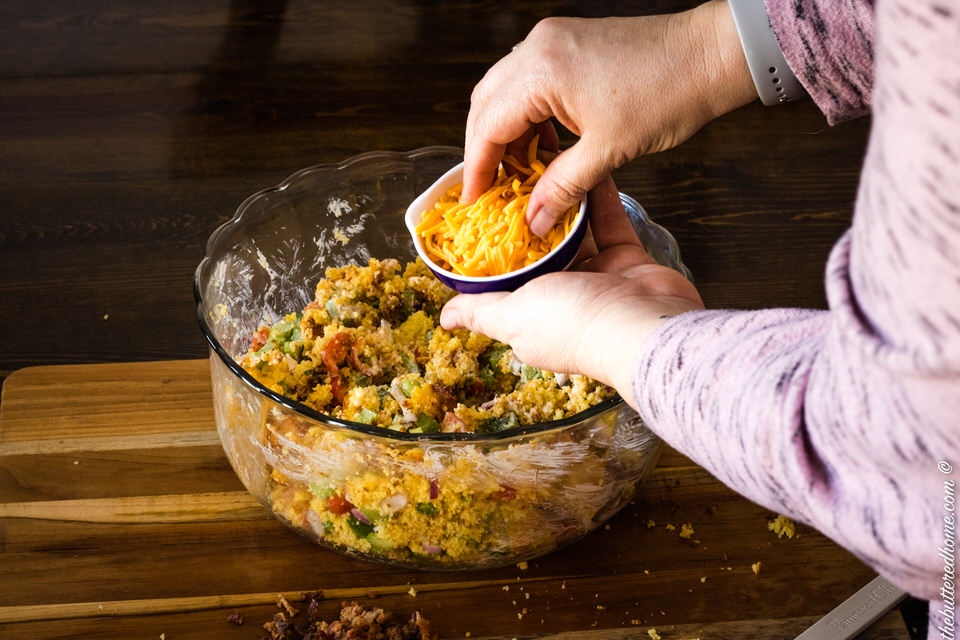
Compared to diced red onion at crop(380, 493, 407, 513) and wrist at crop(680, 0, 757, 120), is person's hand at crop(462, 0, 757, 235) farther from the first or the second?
diced red onion at crop(380, 493, 407, 513)

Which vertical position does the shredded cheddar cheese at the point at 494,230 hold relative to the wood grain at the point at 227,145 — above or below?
above

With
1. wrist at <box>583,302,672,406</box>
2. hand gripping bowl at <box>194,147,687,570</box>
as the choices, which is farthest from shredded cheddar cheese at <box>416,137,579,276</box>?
wrist at <box>583,302,672,406</box>

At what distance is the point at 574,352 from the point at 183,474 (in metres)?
0.62

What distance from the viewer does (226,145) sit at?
1.79m

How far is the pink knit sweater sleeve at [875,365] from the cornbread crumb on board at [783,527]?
0.48 meters

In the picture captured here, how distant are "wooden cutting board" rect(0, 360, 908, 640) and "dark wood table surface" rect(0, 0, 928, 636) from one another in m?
0.27

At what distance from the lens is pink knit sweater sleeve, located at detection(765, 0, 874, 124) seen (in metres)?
0.87

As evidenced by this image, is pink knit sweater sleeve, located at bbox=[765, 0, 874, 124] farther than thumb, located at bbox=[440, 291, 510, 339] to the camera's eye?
No

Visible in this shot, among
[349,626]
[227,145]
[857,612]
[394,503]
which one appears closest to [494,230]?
[394,503]

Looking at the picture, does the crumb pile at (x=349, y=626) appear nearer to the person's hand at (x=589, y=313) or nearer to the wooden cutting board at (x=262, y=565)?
the wooden cutting board at (x=262, y=565)

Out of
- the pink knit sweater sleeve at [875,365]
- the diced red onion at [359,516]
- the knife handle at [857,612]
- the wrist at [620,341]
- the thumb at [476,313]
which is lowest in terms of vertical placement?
the knife handle at [857,612]

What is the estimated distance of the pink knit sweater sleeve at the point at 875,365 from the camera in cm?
44

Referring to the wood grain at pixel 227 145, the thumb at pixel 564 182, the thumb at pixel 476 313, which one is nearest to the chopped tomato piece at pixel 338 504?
the thumb at pixel 476 313

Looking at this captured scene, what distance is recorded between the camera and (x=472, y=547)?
3.39 feet
